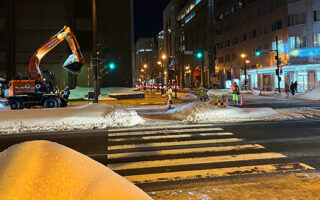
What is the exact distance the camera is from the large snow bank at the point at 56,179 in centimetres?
282

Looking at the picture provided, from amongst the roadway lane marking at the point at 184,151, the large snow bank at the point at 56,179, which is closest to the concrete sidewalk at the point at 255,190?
the large snow bank at the point at 56,179

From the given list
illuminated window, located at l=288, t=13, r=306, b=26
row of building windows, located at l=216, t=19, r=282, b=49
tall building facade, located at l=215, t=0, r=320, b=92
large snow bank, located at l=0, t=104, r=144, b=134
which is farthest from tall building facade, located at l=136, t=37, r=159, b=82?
large snow bank, located at l=0, t=104, r=144, b=134

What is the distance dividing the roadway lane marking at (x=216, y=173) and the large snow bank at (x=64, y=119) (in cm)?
757

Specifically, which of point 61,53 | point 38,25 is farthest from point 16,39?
point 61,53

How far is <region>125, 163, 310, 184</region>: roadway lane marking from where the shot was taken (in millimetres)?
5820

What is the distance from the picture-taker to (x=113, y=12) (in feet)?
161

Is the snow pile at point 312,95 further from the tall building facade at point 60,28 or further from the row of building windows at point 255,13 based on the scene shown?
the tall building facade at point 60,28

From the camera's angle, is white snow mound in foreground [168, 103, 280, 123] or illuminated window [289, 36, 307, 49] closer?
white snow mound in foreground [168, 103, 280, 123]

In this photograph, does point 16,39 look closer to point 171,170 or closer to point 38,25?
point 38,25

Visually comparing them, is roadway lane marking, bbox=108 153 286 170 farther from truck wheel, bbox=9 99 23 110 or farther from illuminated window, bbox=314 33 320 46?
illuminated window, bbox=314 33 320 46

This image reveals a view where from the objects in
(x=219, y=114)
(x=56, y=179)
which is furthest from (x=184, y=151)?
(x=219, y=114)

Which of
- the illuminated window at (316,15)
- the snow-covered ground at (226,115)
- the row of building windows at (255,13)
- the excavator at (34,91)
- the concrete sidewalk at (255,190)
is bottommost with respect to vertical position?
the concrete sidewalk at (255,190)

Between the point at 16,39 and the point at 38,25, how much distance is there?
388 cm

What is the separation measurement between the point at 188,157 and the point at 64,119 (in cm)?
809
